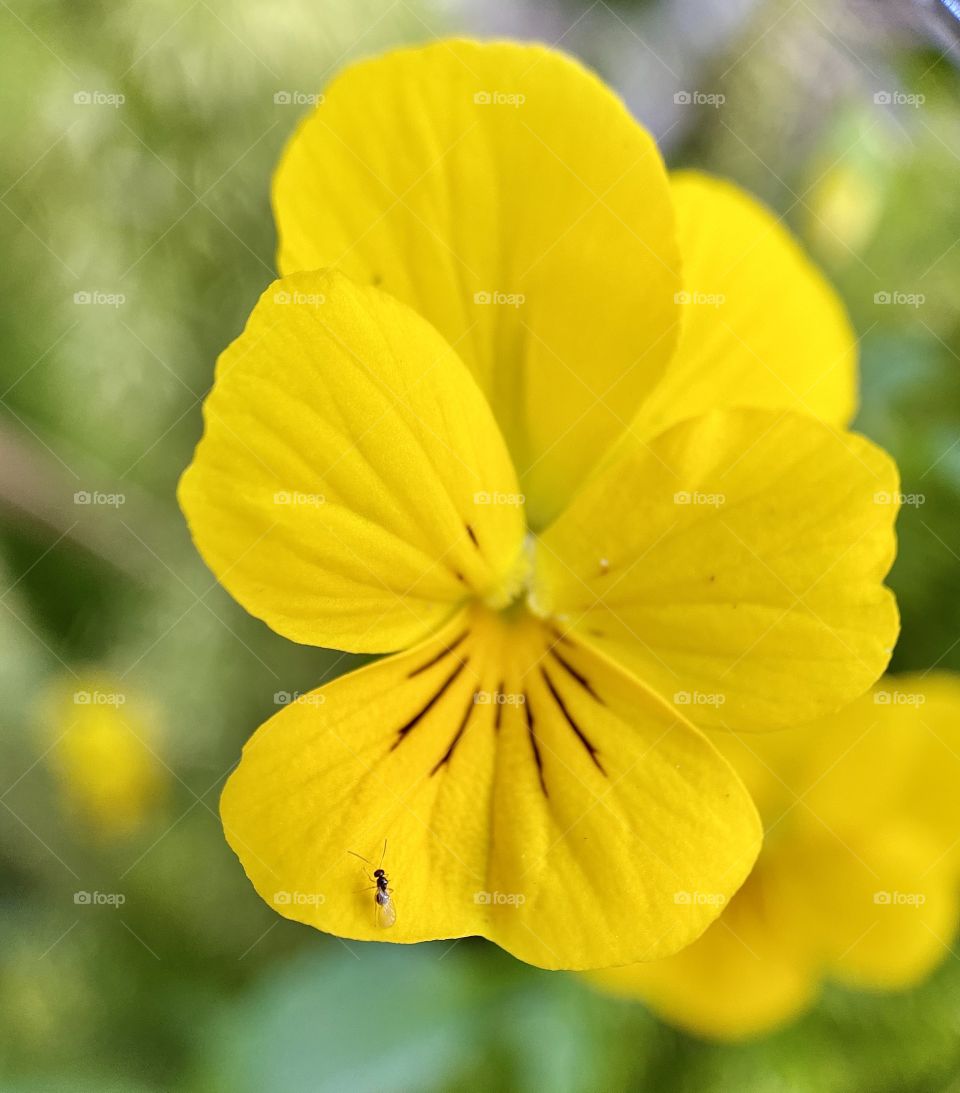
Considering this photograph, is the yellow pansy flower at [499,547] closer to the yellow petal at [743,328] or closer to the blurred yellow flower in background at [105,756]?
the yellow petal at [743,328]

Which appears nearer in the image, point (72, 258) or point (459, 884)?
point (459, 884)

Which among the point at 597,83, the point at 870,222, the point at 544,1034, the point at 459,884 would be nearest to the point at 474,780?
the point at 459,884

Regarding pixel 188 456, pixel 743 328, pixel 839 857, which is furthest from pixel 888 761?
pixel 188 456

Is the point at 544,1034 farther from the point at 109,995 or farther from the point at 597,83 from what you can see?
the point at 597,83

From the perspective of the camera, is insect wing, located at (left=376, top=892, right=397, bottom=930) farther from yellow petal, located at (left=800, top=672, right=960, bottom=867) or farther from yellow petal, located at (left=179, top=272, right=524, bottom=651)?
yellow petal, located at (left=800, top=672, right=960, bottom=867)

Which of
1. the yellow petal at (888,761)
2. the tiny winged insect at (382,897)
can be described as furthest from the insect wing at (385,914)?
the yellow petal at (888,761)

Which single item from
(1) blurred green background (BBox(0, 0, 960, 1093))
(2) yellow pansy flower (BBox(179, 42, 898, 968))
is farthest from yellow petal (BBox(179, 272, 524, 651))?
(1) blurred green background (BBox(0, 0, 960, 1093))
